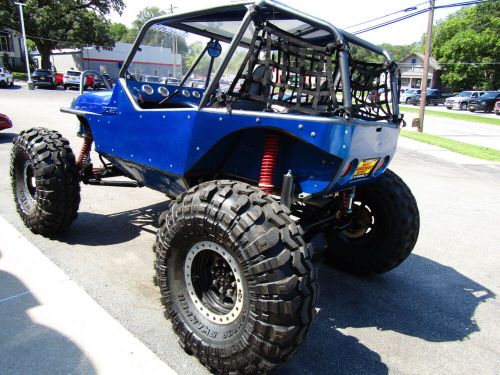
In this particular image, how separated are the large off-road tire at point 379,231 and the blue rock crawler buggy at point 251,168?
0.01 metres

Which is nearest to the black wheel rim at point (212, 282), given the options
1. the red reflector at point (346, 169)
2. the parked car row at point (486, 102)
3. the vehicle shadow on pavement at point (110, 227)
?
the red reflector at point (346, 169)

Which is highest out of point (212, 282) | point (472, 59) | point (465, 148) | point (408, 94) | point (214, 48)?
point (472, 59)

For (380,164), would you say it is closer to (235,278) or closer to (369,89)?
(369,89)

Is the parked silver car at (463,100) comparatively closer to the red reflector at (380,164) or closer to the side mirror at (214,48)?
the side mirror at (214,48)

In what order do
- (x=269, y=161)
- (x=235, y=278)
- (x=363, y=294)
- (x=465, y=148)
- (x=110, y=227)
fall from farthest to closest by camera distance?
(x=465, y=148) → (x=110, y=227) → (x=363, y=294) → (x=269, y=161) → (x=235, y=278)

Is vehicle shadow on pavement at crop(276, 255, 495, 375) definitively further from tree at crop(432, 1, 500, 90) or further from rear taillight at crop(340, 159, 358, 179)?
tree at crop(432, 1, 500, 90)

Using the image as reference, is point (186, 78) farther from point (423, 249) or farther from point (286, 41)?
point (423, 249)

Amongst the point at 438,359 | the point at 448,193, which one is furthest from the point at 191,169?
the point at 448,193

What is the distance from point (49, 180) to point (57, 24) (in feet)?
140

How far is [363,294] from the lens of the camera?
3465 mm

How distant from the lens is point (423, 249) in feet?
15.2

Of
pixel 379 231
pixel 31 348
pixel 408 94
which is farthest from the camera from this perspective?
pixel 408 94

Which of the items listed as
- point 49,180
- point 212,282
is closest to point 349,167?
Answer: point 212,282

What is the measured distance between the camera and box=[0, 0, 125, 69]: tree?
37875 millimetres
